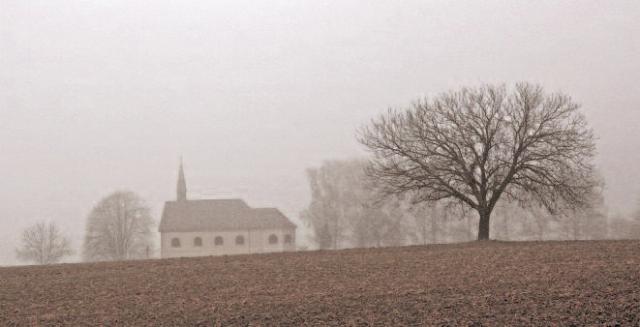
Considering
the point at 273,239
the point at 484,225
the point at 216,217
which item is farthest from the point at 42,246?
the point at 484,225

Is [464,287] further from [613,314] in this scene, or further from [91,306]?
[91,306]

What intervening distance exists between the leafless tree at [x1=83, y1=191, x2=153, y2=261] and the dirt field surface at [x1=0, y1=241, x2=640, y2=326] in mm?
45733

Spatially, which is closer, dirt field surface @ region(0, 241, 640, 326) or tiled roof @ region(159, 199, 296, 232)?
dirt field surface @ region(0, 241, 640, 326)

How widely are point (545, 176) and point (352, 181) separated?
40.4 m

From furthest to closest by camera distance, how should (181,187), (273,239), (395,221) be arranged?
(181,187) < (273,239) < (395,221)

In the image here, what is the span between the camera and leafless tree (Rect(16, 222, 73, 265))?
67.7 meters

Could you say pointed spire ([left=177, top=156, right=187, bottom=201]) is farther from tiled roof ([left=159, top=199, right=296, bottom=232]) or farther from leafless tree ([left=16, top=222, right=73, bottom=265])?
leafless tree ([left=16, top=222, right=73, bottom=265])

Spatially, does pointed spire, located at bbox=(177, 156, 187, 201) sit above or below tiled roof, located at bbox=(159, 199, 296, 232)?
above

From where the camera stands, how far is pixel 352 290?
1486 cm

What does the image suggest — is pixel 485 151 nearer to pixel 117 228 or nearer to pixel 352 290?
pixel 352 290

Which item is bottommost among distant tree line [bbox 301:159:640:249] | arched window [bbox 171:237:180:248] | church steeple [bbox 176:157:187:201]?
arched window [bbox 171:237:180:248]

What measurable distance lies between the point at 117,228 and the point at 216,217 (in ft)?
43.6

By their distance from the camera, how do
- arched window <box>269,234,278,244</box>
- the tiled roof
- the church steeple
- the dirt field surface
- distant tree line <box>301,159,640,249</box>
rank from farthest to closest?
the church steeple → arched window <box>269,234,278,244</box> → the tiled roof → distant tree line <box>301,159,640,249</box> → the dirt field surface

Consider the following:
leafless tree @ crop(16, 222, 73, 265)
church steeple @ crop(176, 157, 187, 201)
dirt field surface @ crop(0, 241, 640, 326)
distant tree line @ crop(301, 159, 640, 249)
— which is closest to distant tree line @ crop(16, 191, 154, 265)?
leafless tree @ crop(16, 222, 73, 265)
